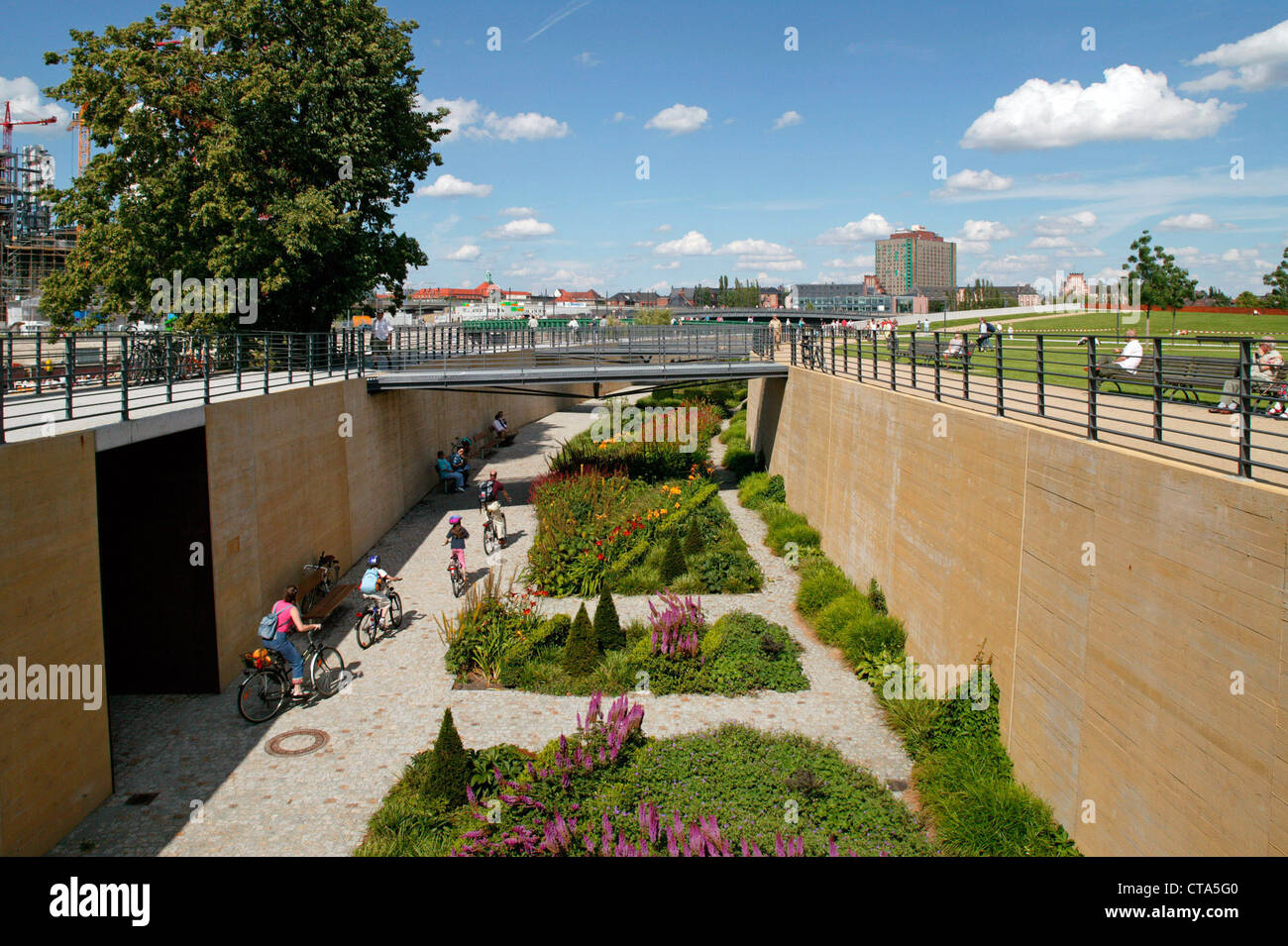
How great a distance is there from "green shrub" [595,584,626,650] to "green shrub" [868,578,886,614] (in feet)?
14.7

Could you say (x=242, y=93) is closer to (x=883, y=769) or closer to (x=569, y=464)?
(x=569, y=464)

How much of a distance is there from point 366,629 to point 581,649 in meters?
4.12

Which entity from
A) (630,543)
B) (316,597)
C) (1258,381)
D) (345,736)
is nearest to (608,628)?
(345,736)

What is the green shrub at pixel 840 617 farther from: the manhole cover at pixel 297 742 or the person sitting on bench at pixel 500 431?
the person sitting on bench at pixel 500 431

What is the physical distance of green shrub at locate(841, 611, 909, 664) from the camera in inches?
557

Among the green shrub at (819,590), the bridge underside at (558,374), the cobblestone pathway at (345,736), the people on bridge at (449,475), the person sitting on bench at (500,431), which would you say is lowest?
the cobblestone pathway at (345,736)

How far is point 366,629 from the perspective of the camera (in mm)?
15492

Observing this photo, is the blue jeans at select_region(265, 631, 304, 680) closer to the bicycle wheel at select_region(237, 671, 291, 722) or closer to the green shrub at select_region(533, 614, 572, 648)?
the bicycle wheel at select_region(237, 671, 291, 722)

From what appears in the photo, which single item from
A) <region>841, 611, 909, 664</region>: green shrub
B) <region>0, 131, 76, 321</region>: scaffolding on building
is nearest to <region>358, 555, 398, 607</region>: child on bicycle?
<region>841, 611, 909, 664</region>: green shrub

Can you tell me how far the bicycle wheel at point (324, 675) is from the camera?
13.3m

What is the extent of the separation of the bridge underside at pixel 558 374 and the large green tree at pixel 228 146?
13.4 ft

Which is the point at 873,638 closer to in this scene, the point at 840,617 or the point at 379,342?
the point at 840,617

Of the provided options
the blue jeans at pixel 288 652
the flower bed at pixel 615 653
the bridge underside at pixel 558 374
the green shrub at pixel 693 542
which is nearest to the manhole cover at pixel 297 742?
the blue jeans at pixel 288 652
